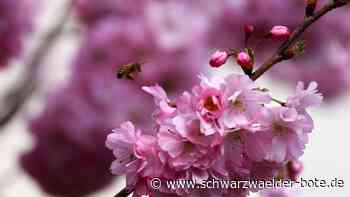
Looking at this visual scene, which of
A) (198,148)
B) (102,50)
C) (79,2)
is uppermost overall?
(79,2)

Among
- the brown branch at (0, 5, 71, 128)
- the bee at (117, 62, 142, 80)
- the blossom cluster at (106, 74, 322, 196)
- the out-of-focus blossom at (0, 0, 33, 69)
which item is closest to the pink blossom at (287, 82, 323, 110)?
the blossom cluster at (106, 74, 322, 196)

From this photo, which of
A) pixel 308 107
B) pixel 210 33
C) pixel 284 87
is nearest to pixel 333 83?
pixel 284 87

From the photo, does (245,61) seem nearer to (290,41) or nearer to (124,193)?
(290,41)

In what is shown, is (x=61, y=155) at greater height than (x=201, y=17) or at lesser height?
lesser

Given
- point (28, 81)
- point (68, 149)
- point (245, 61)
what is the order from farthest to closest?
1. point (68, 149)
2. point (28, 81)
3. point (245, 61)

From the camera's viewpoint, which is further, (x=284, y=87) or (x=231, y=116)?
(x=284, y=87)

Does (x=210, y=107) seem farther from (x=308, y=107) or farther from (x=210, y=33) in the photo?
(x=210, y=33)

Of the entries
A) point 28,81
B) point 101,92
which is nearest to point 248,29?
point 28,81

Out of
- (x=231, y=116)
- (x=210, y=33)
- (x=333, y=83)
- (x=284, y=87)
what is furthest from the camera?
(x=333, y=83)
